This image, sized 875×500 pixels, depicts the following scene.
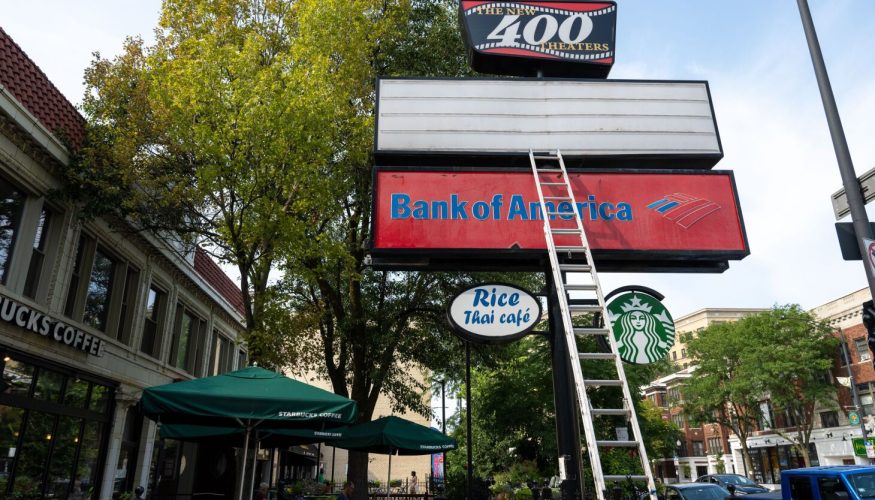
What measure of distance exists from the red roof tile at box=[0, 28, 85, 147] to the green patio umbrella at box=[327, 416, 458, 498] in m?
8.83

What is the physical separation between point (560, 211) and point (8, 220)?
33.4 feet

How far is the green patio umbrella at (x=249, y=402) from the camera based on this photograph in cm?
725

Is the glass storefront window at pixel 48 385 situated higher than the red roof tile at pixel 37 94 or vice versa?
the red roof tile at pixel 37 94

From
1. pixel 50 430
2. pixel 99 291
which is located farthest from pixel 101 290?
pixel 50 430

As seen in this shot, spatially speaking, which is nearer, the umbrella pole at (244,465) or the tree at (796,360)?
the umbrella pole at (244,465)

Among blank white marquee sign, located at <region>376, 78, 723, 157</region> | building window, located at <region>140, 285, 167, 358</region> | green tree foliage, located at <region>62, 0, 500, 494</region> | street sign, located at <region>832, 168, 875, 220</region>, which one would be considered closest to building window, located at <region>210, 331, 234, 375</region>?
building window, located at <region>140, 285, 167, 358</region>

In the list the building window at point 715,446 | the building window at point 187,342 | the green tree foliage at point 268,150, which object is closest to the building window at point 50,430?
the green tree foliage at point 268,150

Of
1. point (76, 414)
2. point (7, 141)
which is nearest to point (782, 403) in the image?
point (76, 414)

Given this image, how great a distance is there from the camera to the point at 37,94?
11.4 meters

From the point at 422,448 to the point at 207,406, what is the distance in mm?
7354

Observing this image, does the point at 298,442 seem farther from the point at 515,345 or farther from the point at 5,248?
the point at 515,345

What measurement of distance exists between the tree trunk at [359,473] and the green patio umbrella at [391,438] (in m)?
2.80

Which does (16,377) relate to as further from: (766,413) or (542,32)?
(766,413)

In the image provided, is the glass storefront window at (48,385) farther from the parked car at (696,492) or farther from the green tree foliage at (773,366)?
the green tree foliage at (773,366)
